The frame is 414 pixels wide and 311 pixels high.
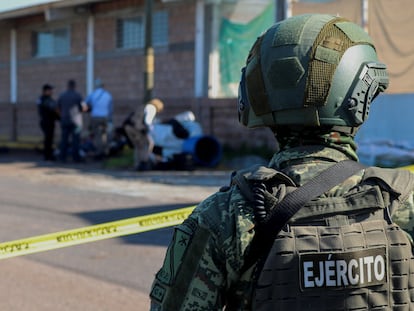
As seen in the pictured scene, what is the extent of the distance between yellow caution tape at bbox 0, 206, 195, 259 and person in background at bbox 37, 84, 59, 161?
511 inches

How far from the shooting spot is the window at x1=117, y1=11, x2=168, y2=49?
18.0 meters

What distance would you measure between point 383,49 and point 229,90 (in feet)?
16.4

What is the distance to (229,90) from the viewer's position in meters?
16.7

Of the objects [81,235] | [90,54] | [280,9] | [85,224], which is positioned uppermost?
[280,9]

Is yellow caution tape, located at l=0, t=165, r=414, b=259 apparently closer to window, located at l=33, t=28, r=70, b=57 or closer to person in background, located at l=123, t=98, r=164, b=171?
person in background, located at l=123, t=98, r=164, b=171

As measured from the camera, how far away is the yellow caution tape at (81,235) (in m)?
4.13

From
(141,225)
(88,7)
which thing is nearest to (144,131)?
(88,7)

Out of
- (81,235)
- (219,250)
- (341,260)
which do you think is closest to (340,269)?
(341,260)

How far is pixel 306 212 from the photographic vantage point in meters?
1.61

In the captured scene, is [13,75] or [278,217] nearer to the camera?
[278,217]

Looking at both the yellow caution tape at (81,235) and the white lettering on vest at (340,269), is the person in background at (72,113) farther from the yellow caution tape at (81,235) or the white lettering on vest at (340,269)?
the white lettering on vest at (340,269)

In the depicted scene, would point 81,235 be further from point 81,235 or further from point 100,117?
point 100,117

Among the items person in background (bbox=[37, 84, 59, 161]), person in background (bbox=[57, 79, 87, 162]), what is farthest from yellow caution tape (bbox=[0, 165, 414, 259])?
person in background (bbox=[37, 84, 59, 161])

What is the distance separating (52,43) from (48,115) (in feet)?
16.1
